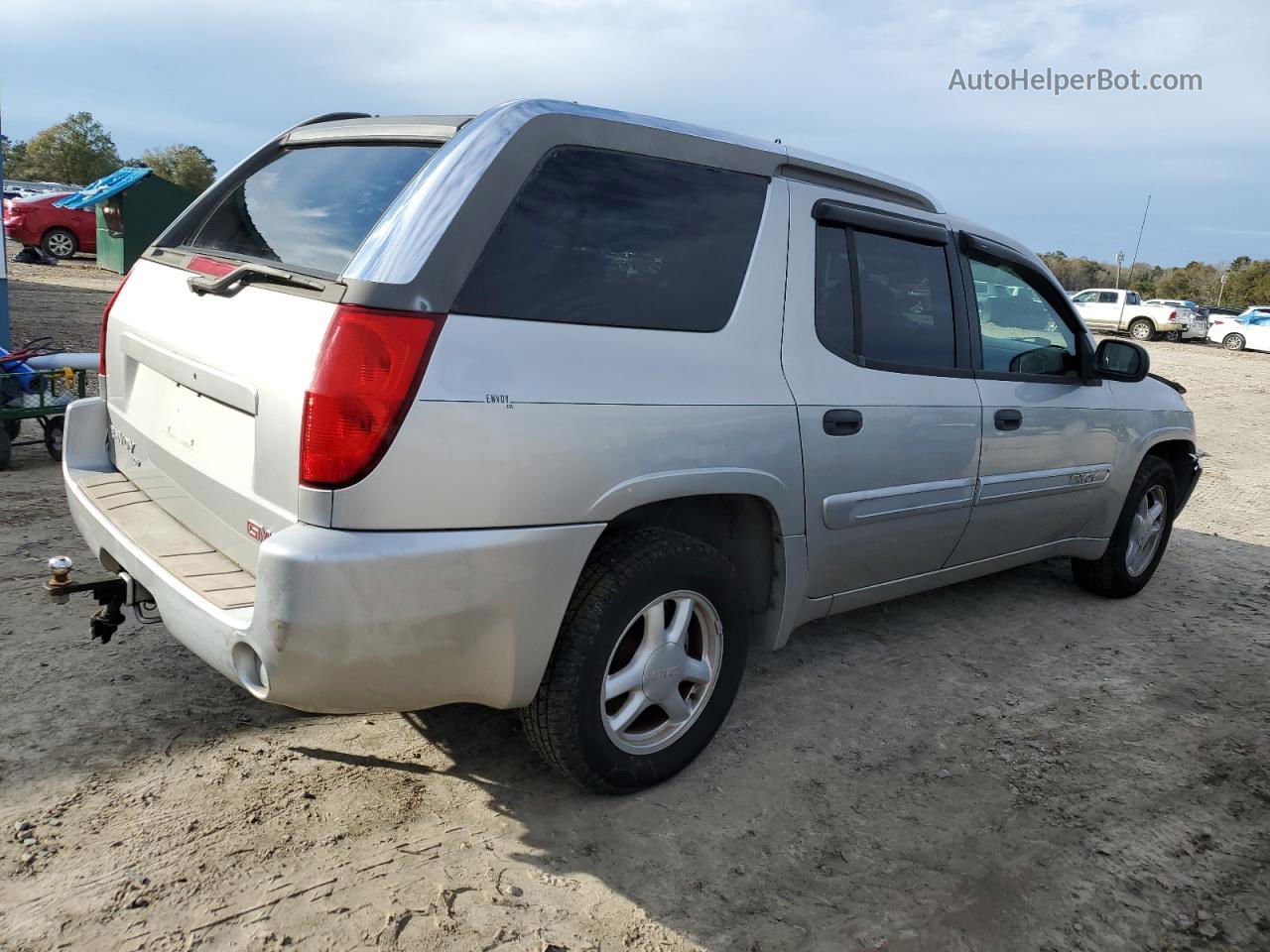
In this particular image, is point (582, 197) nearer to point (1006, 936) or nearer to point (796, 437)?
point (796, 437)

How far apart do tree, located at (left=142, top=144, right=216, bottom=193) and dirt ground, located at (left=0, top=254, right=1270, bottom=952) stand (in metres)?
51.5

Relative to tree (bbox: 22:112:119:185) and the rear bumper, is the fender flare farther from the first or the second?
tree (bbox: 22:112:119:185)

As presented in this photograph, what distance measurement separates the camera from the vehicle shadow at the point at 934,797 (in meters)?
2.49

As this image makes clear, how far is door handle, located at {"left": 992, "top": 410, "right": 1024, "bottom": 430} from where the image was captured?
386 cm

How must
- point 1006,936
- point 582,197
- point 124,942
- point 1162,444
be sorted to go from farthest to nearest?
point 1162,444 → point 582,197 → point 1006,936 → point 124,942

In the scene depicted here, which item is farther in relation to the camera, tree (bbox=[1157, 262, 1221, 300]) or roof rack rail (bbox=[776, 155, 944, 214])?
tree (bbox=[1157, 262, 1221, 300])

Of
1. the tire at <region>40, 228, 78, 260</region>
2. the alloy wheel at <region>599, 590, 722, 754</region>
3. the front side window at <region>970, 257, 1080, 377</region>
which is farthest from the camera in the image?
the tire at <region>40, 228, 78, 260</region>

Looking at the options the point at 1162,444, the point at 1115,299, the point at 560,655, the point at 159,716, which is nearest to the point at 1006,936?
the point at 560,655

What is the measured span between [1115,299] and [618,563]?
36.5 meters

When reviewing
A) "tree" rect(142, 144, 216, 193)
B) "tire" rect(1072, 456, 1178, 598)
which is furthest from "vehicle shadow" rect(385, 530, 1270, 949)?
"tree" rect(142, 144, 216, 193)

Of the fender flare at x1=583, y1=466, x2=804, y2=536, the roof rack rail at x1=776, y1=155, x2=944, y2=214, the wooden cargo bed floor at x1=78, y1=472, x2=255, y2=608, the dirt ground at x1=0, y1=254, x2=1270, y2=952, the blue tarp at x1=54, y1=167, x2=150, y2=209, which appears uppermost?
the blue tarp at x1=54, y1=167, x2=150, y2=209

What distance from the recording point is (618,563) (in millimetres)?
2609

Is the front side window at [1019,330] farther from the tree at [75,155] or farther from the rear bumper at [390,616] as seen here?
the tree at [75,155]

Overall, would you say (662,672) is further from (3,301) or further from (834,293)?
(3,301)
